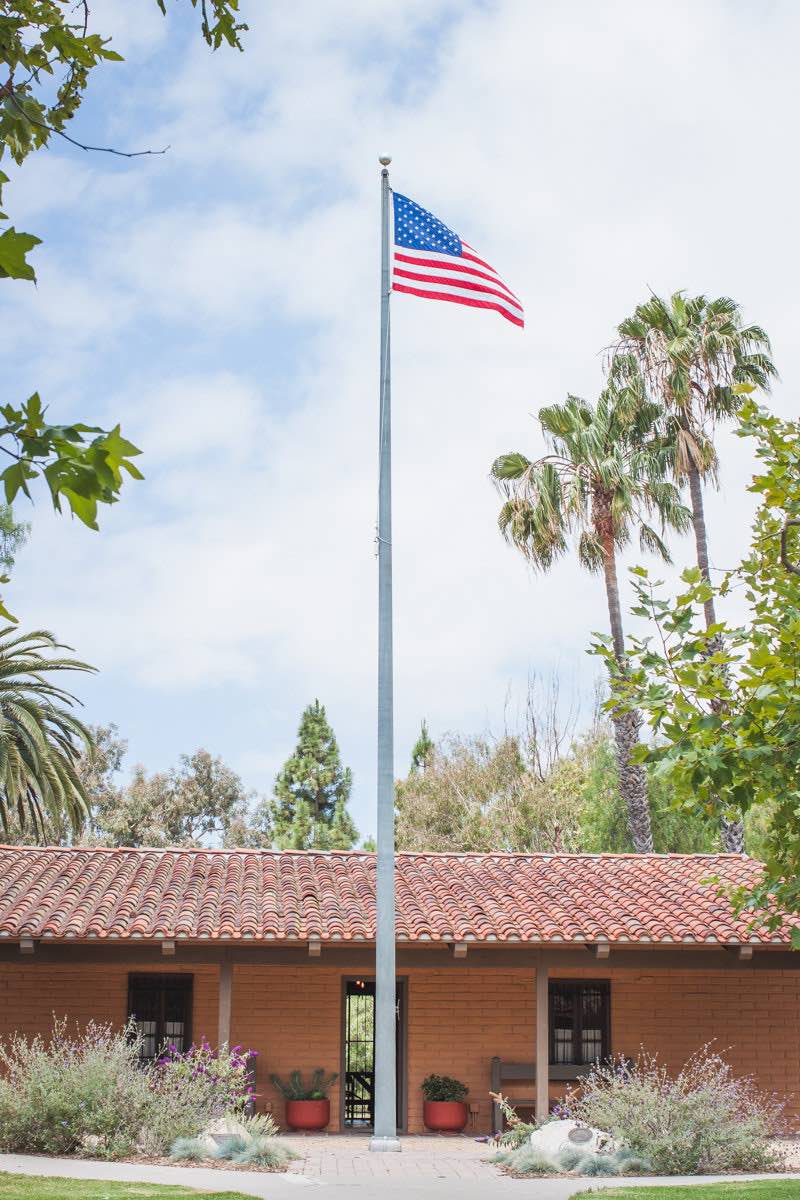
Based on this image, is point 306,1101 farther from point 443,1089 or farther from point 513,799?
point 513,799

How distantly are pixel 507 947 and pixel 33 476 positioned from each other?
50.1 ft

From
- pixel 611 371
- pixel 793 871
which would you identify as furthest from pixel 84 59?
pixel 611 371

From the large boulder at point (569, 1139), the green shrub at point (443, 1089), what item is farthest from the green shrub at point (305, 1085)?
the large boulder at point (569, 1139)

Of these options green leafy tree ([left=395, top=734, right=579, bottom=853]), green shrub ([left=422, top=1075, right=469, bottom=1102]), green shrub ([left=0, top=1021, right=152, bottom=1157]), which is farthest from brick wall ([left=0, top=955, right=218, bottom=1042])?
green leafy tree ([left=395, top=734, right=579, bottom=853])

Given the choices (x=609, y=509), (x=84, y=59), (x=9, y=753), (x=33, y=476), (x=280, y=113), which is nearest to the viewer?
(x=33, y=476)

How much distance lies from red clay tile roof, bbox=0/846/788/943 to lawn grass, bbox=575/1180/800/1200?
3816 mm

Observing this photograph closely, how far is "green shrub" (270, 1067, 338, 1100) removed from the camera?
18.1 m

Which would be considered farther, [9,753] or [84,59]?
[9,753]

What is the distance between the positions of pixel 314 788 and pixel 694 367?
2378cm

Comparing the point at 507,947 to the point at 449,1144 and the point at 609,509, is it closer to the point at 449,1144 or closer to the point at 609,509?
the point at 449,1144

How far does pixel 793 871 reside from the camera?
940cm

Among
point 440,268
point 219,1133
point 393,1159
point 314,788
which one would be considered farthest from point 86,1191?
point 314,788

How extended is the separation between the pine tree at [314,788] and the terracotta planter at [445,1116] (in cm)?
2677

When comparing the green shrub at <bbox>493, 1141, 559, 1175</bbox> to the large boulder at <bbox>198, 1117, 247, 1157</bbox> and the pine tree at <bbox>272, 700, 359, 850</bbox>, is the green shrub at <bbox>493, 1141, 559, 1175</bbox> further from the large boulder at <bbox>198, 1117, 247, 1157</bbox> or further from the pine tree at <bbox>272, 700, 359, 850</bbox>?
the pine tree at <bbox>272, 700, 359, 850</bbox>
